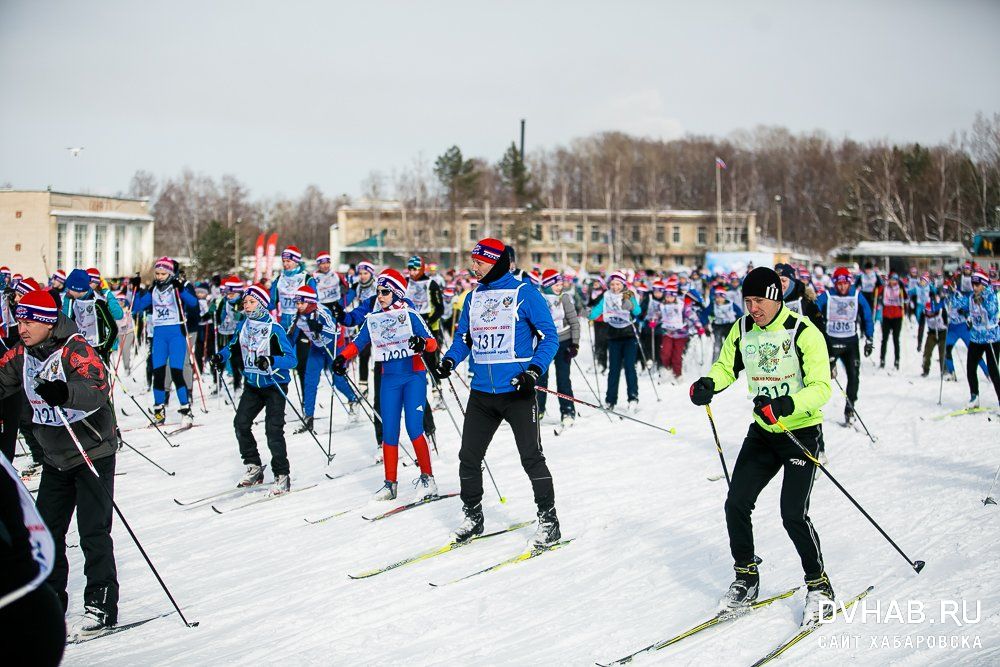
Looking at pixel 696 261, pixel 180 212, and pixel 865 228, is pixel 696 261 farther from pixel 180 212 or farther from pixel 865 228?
pixel 180 212

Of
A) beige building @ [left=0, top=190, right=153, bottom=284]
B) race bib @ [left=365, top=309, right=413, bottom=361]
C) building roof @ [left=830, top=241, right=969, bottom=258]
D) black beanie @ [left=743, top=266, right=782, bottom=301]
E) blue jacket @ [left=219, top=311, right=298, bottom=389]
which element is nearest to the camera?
black beanie @ [left=743, top=266, right=782, bottom=301]

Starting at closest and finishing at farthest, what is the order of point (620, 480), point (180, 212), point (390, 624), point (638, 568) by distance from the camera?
point (390, 624), point (638, 568), point (620, 480), point (180, 212)

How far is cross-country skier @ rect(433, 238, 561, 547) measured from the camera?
5.75 m

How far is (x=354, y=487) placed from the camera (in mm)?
7973

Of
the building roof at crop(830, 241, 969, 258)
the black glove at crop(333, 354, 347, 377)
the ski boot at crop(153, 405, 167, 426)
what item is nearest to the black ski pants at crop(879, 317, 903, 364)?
the black glove at crop(333, 354, 347, 377)

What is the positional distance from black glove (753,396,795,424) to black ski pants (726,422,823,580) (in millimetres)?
224

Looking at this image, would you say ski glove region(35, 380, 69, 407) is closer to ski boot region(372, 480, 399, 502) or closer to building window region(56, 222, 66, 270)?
ski boot region(372, 480, 399, 502)

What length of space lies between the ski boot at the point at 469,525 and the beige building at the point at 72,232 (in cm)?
3842

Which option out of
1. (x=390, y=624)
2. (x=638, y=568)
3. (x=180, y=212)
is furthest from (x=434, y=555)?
(x=180, y=212)

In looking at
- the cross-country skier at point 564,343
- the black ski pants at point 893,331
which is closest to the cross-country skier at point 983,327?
the black ski pants at point 893,331

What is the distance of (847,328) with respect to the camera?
35.7 ft

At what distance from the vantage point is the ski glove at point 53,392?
175 inches

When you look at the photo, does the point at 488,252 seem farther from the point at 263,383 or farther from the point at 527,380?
the point at 263,383

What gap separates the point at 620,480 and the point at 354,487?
2714mm
